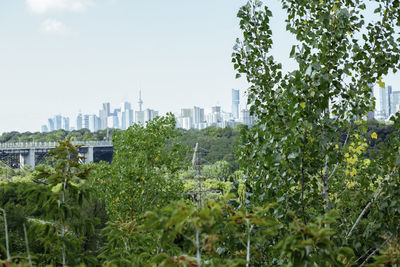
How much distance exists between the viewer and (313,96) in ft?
5.82

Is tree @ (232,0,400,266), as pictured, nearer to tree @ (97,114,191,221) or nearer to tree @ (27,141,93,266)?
tree @ (27,141,93,266)

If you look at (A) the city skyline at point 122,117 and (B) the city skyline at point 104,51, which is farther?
(A) the city skyline at point 122,117

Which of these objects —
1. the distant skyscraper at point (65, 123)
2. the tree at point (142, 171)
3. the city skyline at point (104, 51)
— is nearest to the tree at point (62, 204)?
the tree at point (142, 171)

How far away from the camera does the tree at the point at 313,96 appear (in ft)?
5.76

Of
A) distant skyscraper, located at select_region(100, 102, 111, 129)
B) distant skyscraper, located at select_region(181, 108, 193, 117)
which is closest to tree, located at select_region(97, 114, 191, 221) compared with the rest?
distant skyscraper, located at select_region(181, 108, 193, 117)

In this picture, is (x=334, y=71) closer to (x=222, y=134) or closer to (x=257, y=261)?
(x=257, y=261)

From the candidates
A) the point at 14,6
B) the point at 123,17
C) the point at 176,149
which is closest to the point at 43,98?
the point at 14,6

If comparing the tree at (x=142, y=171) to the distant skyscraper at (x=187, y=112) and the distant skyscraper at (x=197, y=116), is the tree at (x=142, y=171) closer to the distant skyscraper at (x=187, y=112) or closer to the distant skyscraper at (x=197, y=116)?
the distant skyscraper at (x=197, y=116)

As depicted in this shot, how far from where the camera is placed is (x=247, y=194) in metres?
1.99

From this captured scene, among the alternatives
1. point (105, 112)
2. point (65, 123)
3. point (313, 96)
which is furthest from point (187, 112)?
point (313, 96)

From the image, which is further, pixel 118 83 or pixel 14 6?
pixel 118 83

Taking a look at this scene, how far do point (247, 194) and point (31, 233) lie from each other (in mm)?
993

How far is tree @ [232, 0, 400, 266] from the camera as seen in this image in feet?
5.76

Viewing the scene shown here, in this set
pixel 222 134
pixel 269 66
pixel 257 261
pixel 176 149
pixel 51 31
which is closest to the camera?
pixel 257 261
